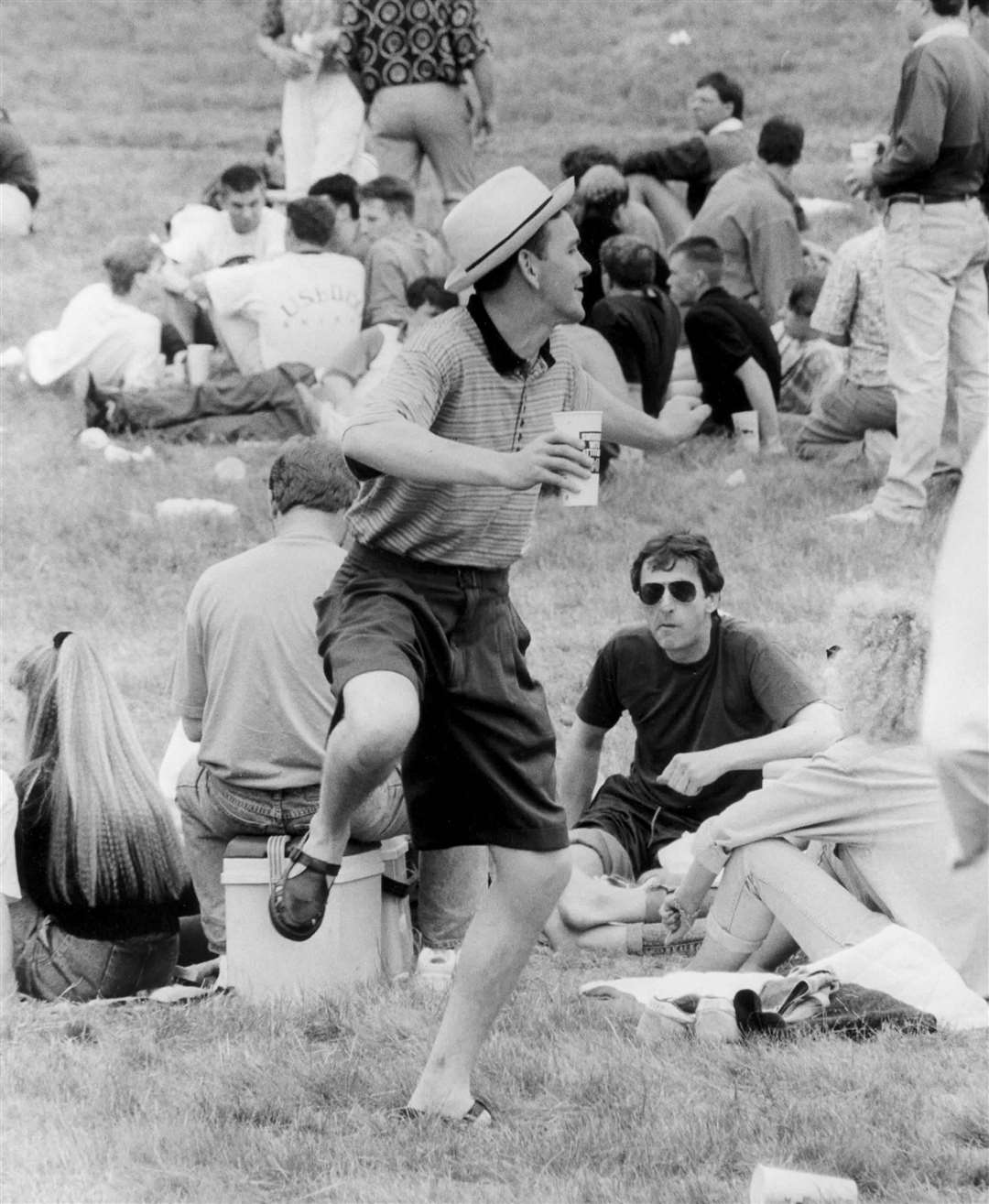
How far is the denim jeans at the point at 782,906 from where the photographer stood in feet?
17.3

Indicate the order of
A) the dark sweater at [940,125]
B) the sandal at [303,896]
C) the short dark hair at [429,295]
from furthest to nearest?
1. the short dark hair at [429,295]
2. the dark sweater at [940,125]
3. the sandal at [303,896]

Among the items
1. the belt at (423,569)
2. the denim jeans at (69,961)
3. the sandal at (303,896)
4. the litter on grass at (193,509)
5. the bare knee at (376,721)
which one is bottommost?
the litter on grass at (193,509)

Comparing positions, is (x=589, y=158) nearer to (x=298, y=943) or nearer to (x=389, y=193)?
(x=389, y=193)

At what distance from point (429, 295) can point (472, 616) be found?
6426mm

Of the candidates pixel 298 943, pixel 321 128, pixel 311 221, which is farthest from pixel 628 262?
pixel 298 943

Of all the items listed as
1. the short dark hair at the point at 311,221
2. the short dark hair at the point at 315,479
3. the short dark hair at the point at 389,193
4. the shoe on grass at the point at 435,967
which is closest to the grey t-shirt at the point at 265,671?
the short dark hair at the point at 315,479

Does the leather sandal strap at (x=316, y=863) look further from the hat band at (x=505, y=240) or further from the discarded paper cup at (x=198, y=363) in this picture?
the discarded paper cup at (x=198, y=363)

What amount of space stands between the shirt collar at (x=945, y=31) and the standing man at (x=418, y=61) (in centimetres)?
439

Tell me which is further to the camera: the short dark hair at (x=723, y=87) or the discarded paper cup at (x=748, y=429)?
the short dark hair at (x=723, y=87)

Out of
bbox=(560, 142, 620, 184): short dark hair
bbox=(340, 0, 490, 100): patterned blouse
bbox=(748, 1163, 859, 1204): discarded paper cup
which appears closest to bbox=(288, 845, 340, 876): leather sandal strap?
bbox=(748, 1163, 859, 1204): discarded paper cup

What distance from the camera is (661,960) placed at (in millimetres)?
6035

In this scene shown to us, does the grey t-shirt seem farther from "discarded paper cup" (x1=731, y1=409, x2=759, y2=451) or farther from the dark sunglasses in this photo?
"discarded paper cup" (x1=731, y1=409, x2=759, y2=451)

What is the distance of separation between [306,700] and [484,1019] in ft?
5.85

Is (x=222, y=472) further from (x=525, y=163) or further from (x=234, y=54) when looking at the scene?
(x=234, y=54)
